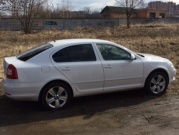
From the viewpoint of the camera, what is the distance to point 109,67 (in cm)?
703

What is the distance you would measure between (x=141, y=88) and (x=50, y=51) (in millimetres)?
2537

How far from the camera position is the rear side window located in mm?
6707

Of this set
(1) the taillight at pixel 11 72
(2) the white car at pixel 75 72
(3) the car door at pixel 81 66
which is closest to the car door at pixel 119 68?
(2) the white car at pixel 75 72

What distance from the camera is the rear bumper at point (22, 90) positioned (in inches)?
247

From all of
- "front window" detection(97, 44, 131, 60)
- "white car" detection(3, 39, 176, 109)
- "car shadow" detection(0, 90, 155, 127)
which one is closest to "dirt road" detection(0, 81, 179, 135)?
"car shadow" detection(0, 90, 155, 127)

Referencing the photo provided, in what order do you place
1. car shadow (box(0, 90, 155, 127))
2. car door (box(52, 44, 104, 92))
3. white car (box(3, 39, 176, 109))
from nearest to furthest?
car shadow (box(0, 90, 155, 127)), white car (box(3, 39, 176, 109)), car door (box(52, 44, 104, 92))

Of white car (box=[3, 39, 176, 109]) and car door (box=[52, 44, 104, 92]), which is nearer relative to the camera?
white car (box=[3, 39, 176, 109])

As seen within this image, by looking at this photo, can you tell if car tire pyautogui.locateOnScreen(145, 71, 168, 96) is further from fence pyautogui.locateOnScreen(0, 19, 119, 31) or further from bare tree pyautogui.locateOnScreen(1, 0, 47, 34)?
fence pyautogui.locateOnScreen(0, 19, 119, 31)

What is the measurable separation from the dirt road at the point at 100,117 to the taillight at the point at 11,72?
2.58 ft

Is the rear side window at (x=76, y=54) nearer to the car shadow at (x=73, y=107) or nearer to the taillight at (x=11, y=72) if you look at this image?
the taillight at (x=11, y=72)

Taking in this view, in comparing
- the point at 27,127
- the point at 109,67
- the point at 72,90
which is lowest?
the point at 27,127

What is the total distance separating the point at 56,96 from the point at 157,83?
262 centimetres

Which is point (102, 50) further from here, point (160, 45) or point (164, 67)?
point (160, 45)

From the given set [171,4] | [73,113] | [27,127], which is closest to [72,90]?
[73,113]
